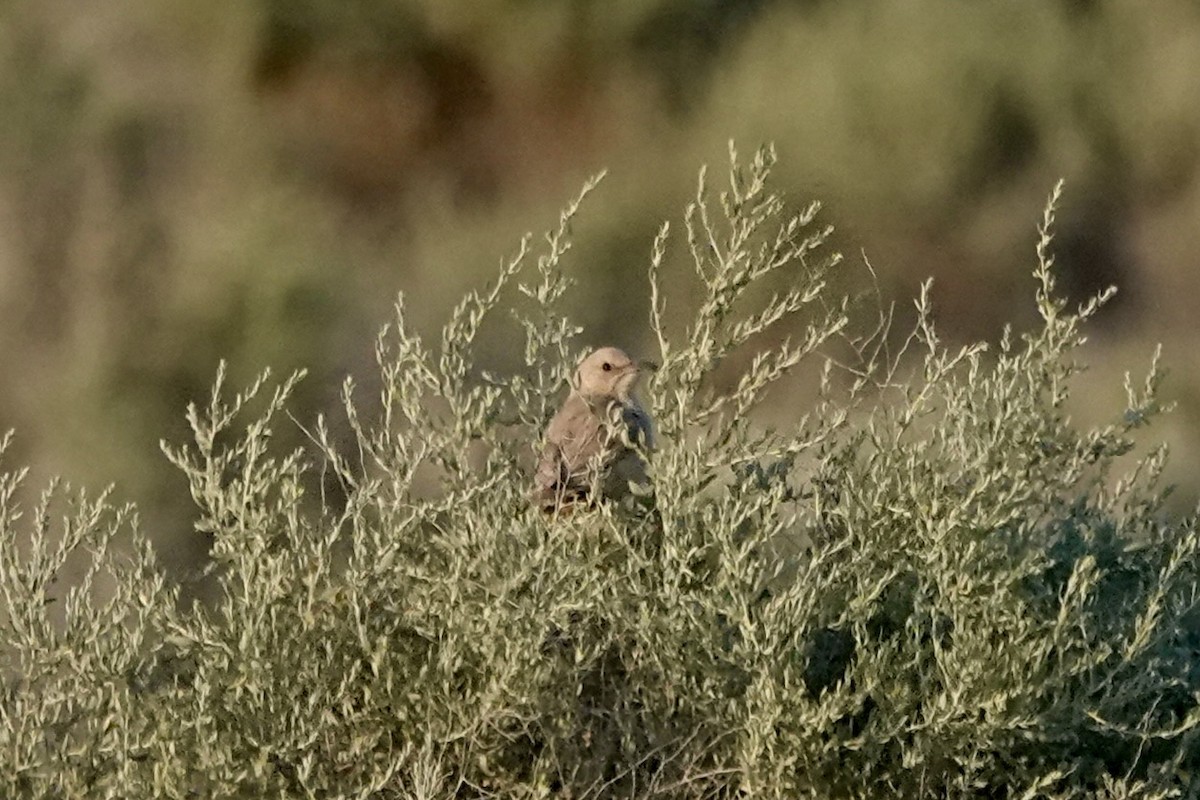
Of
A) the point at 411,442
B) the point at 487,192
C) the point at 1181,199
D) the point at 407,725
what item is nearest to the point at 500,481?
the point at 411,442

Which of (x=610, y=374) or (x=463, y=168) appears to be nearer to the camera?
(x=610, y=374)

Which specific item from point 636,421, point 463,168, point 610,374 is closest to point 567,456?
point 636,421

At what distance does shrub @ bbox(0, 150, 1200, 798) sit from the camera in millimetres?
2717

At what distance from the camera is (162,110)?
671cm

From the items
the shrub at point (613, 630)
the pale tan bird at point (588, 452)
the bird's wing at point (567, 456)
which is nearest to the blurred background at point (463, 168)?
the pale tan bird at point (588, 452)

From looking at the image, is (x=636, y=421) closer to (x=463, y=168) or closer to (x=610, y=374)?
(x=610, y=374)

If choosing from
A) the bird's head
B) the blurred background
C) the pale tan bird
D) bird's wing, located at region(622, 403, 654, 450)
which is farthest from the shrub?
the blurred background

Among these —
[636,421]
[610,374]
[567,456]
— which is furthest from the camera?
[610,374]

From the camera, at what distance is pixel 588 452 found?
3371 millimetres

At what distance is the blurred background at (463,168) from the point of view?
623 centimetres

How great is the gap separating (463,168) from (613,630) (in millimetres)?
4268

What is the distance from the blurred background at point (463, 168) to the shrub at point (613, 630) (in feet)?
8.55

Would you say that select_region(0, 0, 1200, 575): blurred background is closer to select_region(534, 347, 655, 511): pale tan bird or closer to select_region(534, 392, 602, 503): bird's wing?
select_region(534, 347, 655, 511): pale tan bird

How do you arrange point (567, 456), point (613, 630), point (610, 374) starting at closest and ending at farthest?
1. point (613, 630)
2. point (567, 456)
3. point (610, 374)
